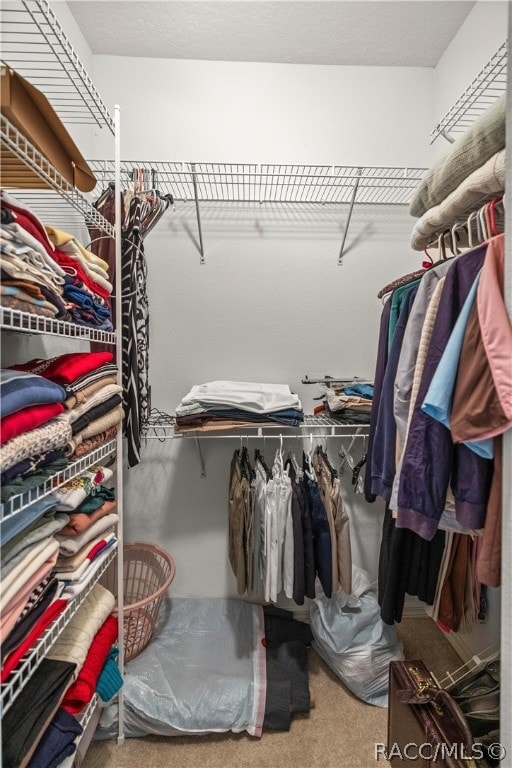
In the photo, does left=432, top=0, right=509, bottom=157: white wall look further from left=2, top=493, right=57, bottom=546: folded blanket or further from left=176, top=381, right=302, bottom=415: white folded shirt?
left=2, top=493, right=57, bottom=546: folded blanket

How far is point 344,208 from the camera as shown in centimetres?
178

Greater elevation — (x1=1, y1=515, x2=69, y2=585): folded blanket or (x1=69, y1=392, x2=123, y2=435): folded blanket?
(x1=69, y1=392, x2=123, y2=435): folded blanket

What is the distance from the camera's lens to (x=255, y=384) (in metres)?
1.67

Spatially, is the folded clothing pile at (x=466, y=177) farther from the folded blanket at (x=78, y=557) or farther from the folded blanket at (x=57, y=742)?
the folded blanket at (x=57, y=742)

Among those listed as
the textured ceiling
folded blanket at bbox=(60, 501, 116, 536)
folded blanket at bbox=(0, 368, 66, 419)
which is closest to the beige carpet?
folded blanket at bbox=(60, 501, 116, 536)

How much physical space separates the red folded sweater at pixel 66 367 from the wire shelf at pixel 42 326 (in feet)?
0.22

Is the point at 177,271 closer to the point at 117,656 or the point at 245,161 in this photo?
the point at 245,161

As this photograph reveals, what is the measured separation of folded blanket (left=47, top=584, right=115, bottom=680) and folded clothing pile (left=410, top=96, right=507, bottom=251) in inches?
59.8

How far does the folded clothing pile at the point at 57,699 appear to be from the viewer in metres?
0.73

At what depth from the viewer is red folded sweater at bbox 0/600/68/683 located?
672mm

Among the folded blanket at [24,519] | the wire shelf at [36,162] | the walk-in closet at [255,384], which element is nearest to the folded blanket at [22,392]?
the walk-in closet at [255,384]

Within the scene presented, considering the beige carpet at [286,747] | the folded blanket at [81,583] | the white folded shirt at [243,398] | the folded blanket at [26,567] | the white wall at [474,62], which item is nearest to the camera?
the folded blanket at [26,567]

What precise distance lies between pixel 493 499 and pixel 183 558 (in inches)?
60.1

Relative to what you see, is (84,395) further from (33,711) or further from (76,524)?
(33,711)
